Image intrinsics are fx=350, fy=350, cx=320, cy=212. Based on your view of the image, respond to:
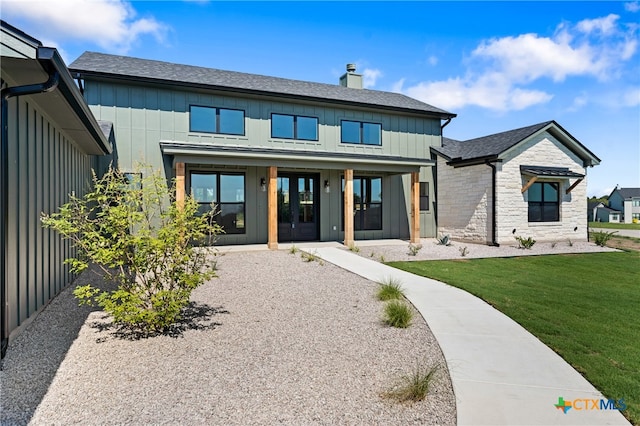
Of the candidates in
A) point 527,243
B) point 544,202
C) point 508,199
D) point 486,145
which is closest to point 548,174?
point 544,202

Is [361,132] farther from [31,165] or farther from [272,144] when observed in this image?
[31,165]

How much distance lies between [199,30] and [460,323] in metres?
11.1

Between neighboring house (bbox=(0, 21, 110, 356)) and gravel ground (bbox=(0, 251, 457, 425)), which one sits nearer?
gravel ground (bbox=(0, 251, 457, 425))

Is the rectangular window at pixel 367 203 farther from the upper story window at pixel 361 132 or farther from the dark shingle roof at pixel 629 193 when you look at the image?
the dark shingle roof at pixel 629 193

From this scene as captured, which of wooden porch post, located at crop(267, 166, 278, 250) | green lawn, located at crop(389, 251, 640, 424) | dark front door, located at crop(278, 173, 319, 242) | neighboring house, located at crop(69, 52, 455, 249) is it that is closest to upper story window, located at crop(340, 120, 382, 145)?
neighboring house, located at crop(69, 52, 455, 249)

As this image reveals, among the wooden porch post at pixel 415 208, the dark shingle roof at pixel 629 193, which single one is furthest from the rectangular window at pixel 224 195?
the dark shingle roof at pixel 629 193

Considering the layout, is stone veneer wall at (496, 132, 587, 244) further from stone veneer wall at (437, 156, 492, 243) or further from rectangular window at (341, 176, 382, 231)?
rectangular window at (341, 176, 382, 231)

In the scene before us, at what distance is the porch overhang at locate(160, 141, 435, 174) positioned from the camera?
35.8 feet

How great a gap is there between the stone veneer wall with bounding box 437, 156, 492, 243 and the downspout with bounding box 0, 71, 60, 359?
14271 millimetres

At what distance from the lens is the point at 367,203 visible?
15422mm

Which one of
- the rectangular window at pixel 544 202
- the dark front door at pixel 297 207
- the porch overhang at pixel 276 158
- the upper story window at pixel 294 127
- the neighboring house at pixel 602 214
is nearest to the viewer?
the porch overhang at pixel 276 158

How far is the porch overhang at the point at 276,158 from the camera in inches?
429

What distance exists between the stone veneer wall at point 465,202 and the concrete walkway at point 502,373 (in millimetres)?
9410

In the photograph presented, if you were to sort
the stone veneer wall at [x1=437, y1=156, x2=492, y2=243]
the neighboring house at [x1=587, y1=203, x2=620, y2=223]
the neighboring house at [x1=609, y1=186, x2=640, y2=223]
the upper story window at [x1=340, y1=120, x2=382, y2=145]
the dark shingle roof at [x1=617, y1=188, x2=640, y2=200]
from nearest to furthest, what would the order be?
the stone veneer wall at [x1=437, y1=156, x2=492, y2=243], the upper story window at [x1=340, y1=120, x2=382, y2=145], the neighboring house at [x1=587, y1=203, x2=620, y2=223], the neighboring house at [x1=609, y1=186, x2=640, y2=223], the dark shingle roof at [x1=617, y1=188, x2=640, y2=200]
